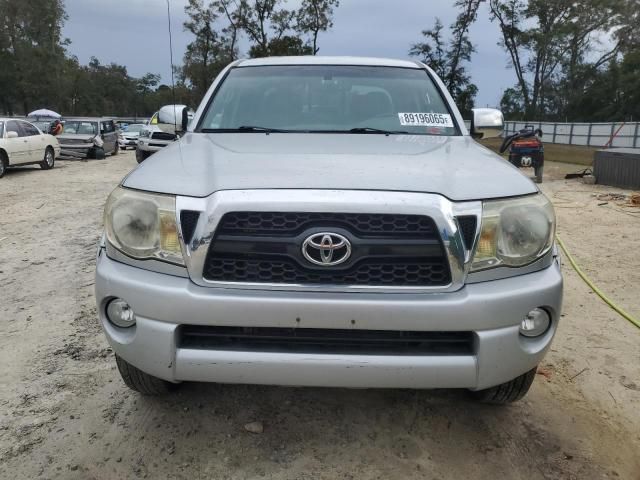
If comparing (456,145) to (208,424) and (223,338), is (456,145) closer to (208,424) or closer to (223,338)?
(223,338)

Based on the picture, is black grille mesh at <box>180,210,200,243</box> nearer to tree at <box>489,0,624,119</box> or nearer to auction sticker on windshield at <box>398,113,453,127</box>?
auction sticker on windshield at <box>398,113,453,127</box>

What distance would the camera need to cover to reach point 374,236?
6.63 feet

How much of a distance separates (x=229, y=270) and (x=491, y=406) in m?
1.59

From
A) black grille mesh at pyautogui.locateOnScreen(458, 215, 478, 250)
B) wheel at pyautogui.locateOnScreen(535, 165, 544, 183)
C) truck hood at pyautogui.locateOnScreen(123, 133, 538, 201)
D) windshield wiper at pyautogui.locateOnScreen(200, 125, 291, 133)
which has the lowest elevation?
wheel at pyautogui.locateOnScreen(535, 165, 544, 183)

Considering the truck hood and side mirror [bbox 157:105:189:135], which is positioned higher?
side mirror [bbox 157:105:189:135]

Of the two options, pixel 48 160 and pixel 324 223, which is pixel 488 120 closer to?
pixel 324 223

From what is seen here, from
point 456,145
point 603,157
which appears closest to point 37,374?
point 456,145

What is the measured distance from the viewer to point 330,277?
6.62 feet

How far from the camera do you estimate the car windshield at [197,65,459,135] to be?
325 cm

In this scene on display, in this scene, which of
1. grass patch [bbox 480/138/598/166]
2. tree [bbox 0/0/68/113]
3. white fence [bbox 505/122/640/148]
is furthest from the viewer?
tree [bbox 0/0/68/113]

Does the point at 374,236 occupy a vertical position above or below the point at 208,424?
above

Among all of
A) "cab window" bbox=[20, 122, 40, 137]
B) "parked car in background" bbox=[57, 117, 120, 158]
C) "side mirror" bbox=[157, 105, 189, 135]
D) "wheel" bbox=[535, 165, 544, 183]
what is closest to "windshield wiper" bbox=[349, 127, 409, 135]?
"side mirror" bbox=[157, 105, 189, 135]

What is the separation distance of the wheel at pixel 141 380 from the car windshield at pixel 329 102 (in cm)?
148

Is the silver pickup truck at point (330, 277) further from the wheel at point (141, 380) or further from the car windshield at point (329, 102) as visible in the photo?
the car windshield at point (329, 102)
